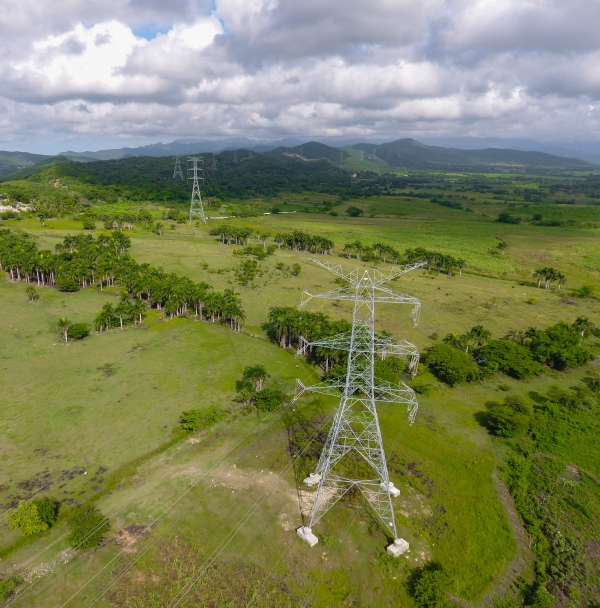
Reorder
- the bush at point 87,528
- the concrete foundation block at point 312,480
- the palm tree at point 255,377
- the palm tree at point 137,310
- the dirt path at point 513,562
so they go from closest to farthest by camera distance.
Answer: the dirt path at point 513,562, the bush at point 87,528, the concrete foundation block at point 312,480, the palm tree at point 255,377, the palm tree at point 137,310

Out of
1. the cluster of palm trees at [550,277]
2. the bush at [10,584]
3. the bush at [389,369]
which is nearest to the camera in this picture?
the bush at [10,584]

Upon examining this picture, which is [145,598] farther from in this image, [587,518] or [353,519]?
[587,518]

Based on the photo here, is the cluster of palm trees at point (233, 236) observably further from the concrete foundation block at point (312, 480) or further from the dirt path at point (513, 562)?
the dirt path at point (513, 562)

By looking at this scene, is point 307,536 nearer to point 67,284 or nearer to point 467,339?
point 467,339

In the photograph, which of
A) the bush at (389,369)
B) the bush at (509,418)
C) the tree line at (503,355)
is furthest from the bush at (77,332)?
the bush at (509,418)

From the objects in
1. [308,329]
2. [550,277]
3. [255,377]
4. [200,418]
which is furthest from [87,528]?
[550,277]

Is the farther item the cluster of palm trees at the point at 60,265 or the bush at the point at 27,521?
the cluster of palm trees at the point at 60,265

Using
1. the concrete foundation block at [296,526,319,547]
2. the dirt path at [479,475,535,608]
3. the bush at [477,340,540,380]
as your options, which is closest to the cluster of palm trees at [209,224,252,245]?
the bush at [477,340,540,380]
